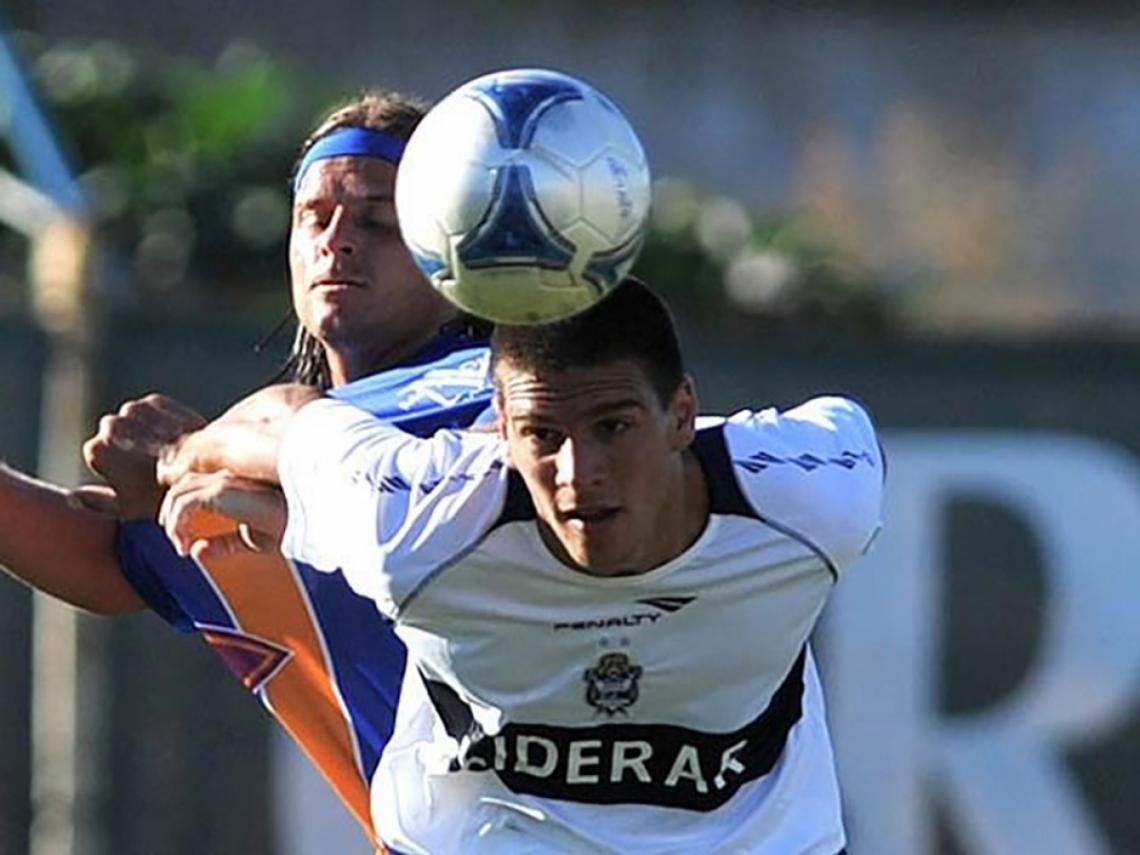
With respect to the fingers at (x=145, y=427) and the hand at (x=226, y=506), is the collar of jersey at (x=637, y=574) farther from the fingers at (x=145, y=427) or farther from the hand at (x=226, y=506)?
the fingers at (x=145, y=427)

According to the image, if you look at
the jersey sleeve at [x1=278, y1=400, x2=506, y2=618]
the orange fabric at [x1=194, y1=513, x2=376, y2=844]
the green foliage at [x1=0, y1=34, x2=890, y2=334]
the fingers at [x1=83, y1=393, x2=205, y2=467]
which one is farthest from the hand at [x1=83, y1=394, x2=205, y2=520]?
the green foliage at [x1=0, y1=34, x2=890, y2=334]

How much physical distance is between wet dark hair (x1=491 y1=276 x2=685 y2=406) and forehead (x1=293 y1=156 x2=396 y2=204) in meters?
1.01

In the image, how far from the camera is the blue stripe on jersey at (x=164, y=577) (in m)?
6.81

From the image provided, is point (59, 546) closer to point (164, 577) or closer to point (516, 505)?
point (164, 577)

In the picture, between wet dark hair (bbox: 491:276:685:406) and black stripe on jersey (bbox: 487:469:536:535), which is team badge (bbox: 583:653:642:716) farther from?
wet dark hair (bbox: 491:276:685:406)

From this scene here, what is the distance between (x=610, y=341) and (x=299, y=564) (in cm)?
130

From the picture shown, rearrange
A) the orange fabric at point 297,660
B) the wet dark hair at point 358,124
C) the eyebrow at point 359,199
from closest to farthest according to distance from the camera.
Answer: the eyebrow at point 359,199
the wet dark hair at point 358,124
the orange fabric at point 297,660

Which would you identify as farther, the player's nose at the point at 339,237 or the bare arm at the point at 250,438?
the player's nose at the point at 339,237

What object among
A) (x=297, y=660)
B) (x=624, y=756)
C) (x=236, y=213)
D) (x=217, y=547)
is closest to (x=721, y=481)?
(x=624, y=756)

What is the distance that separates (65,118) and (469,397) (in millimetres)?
7848

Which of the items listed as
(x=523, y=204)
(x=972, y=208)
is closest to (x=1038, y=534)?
(x=523, y=204)

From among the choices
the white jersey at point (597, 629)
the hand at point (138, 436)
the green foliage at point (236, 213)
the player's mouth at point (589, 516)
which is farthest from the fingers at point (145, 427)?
the green foliage at point (236, 213)

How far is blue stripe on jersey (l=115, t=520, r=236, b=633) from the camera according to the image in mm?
6812

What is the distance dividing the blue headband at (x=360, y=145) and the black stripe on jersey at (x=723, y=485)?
112cm
